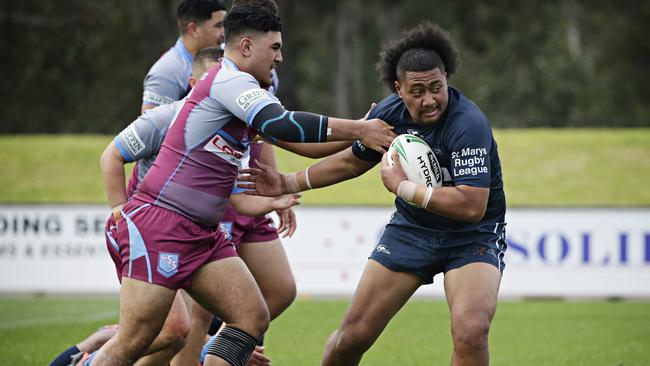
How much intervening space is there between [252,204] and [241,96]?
89 cm

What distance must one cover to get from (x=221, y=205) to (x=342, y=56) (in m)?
33.8

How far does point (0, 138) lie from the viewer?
22.4 metres

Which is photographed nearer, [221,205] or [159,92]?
[221,205]

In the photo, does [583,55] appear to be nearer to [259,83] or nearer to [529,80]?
[529,80]

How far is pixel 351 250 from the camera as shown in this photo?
13.4 m

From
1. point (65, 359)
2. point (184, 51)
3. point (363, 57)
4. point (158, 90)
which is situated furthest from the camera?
point (363, 57)

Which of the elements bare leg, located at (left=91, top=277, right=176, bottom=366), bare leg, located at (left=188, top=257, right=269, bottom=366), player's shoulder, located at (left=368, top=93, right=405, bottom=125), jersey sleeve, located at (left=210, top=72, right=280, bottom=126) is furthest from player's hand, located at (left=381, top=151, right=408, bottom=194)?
bare leg, located at (left=91, top=277, right=176, bottom=366)

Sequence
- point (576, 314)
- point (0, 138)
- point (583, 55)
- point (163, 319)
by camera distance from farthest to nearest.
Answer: point (583, 55), point (0, 138), point (576, 314), point (163, 319)

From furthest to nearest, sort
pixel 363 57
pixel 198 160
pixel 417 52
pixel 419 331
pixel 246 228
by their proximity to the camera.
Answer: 1. pixel 363 57
2. pixel 419 331
3. pixel 246 228
4. pixel 417 52
5. pixel 198 160

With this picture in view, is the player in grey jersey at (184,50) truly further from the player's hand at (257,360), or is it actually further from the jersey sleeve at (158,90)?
the player's hand at (257,360)

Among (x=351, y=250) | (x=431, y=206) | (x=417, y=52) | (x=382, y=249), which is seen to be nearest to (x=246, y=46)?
(x=417, y=52)

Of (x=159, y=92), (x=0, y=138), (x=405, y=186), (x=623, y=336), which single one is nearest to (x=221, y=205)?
(x=405, y=186)

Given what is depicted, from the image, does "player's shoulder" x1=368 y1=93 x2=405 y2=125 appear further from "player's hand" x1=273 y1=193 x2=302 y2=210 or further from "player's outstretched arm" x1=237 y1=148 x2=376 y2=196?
"player's hand" x1=273 y1=193 x2=302 y2=210

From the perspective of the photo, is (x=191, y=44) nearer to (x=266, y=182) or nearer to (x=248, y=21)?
(x=266, y=182)
